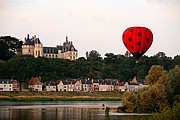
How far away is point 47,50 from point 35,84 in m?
34.7

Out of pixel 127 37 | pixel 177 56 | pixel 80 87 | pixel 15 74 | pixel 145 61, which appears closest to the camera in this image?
pixel 127 37

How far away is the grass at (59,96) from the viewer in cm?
8034

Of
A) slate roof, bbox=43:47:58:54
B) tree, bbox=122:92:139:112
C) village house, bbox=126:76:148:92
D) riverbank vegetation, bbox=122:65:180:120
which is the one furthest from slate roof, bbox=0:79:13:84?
tree, bbox=122:92:139:112

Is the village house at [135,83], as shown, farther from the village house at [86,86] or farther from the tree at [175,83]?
the tree at [175,83]

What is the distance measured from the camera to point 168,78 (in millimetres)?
45781

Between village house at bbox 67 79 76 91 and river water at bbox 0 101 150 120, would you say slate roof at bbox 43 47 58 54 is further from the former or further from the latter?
river water at bbox 0 101 150 120

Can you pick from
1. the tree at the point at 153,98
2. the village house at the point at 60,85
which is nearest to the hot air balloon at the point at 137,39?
the tree at the point at 153,98

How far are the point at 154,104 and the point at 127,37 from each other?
1107 centimetres

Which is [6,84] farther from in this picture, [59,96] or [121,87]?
[121,87]

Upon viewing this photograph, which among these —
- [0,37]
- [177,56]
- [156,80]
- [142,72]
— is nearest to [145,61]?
[142,72]

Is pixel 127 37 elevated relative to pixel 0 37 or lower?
lower

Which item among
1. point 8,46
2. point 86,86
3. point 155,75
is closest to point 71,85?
point 86,86

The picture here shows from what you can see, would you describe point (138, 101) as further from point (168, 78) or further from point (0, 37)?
point (0, 37)

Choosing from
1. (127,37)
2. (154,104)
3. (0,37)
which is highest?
(0,37)
